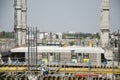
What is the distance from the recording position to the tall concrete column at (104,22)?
71.0 feet

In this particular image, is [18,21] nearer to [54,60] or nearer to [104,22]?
[54,60]

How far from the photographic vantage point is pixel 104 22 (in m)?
22.1

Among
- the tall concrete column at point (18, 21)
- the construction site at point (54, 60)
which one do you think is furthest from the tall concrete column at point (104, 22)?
the tall concrete column at point (18, 21)

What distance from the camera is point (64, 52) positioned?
19.6 m

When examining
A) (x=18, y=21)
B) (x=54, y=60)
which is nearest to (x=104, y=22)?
(x=54, y=60)

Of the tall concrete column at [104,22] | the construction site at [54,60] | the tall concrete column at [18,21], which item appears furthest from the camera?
the tall concrete column at [18,21]

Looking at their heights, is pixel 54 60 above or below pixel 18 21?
below

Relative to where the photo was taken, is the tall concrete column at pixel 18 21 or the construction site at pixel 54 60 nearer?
the construction site at pixel 54 60

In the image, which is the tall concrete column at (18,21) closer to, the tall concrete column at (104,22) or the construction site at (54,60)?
the construction site at (54,60)

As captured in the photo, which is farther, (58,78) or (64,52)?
(64,52)

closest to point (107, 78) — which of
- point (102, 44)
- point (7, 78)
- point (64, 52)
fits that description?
point (7, 78)

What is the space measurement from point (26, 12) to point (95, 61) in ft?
28.0

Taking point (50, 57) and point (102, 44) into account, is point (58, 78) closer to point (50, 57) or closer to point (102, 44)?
point (50, 57)

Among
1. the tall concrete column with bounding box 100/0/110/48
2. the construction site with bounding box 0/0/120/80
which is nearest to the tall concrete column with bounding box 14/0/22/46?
the construction site with bounding box 0/0/120/80
